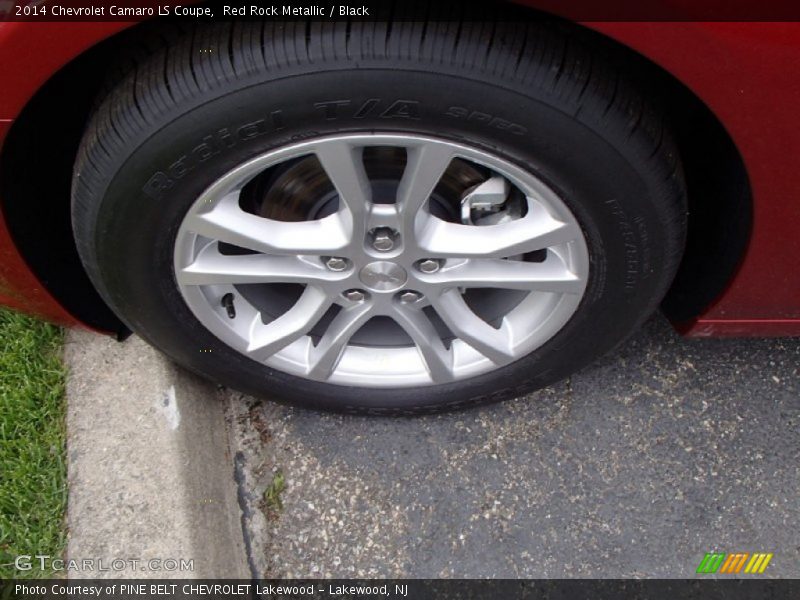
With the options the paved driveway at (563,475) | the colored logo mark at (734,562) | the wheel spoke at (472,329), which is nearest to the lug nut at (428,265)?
the wheel spoke at (472,329)

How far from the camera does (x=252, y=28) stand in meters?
1.42

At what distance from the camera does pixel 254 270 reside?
1805 millimetres

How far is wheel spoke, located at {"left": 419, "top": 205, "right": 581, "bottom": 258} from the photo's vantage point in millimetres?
1675

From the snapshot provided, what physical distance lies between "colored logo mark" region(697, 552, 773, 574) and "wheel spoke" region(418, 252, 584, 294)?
0.79 m

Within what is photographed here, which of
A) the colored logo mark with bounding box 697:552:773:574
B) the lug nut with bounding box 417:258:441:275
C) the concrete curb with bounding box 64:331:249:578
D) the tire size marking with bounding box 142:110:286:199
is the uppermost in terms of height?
the tire size marking with bounding box 142:110:286:199

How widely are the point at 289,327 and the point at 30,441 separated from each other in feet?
2.45

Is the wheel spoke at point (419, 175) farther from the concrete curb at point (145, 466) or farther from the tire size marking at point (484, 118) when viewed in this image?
the concrete curb at point (145, 466)

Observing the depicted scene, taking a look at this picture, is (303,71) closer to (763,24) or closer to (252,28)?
(252,28)

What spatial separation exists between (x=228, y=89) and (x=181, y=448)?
97cm

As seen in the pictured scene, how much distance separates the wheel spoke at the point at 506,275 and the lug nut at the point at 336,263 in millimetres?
174

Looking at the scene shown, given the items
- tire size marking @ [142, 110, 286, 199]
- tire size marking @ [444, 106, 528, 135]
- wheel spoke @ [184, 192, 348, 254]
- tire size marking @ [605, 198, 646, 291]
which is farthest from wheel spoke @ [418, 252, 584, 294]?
tire size marking @ [142, 110, 286, 199]

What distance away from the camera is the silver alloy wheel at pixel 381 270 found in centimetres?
158
